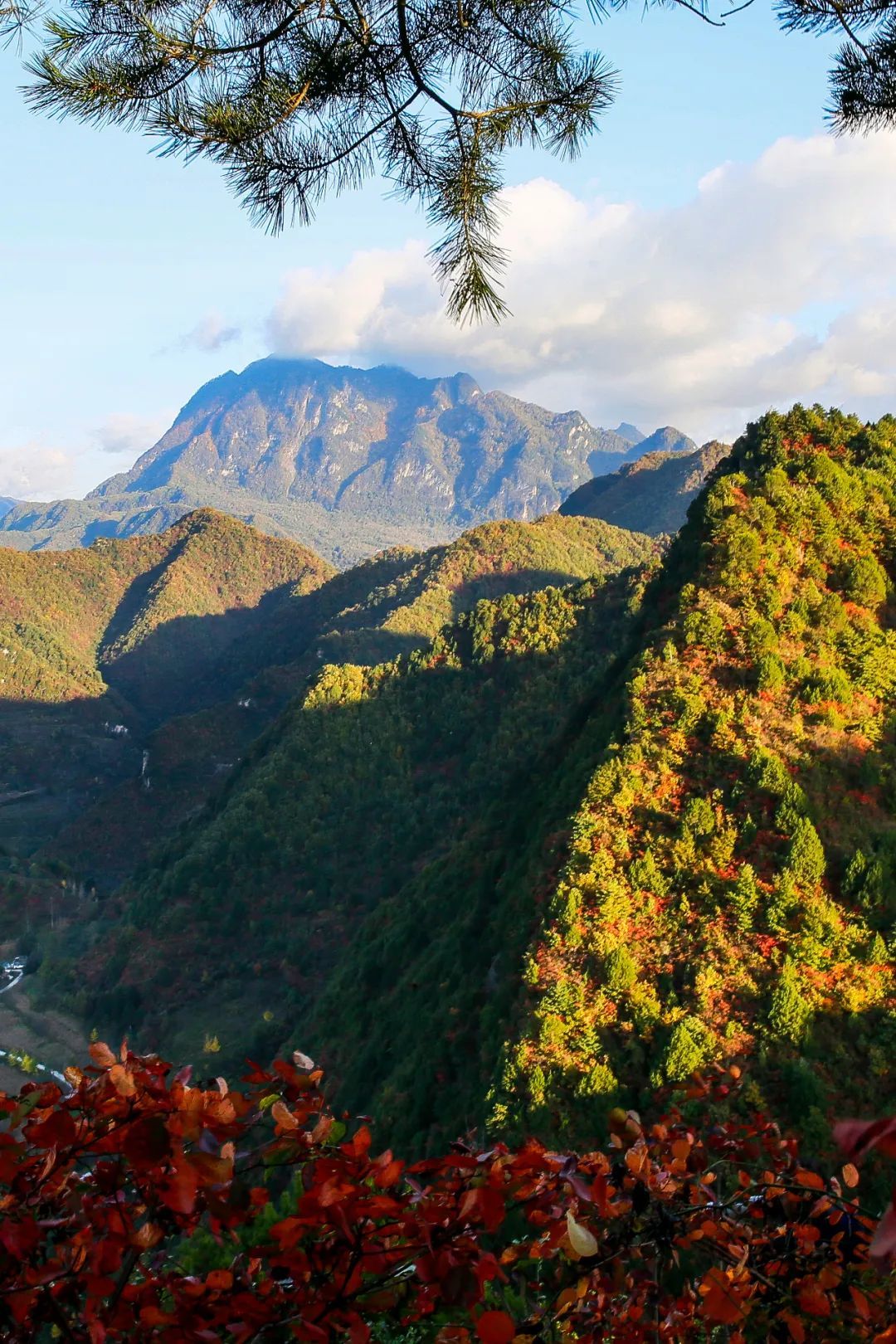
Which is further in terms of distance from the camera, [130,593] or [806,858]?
[130,593]

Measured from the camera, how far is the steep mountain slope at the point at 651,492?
112438 mm

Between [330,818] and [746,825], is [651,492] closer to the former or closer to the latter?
[330,818]

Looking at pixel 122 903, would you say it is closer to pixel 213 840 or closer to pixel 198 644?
pixel 213 840

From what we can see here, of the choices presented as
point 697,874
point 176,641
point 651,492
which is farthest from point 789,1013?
point 176,641

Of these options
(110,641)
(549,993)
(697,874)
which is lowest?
(110,641)

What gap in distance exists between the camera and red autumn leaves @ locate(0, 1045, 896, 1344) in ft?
6.02

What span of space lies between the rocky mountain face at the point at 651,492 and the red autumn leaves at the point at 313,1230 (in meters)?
106

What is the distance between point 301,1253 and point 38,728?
350 feet

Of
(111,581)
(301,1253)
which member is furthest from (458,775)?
(111,581)

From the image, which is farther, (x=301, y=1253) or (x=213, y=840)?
(x=213, y=840)

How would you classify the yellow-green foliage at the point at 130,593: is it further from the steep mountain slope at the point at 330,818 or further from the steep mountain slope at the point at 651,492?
the steep mountain slope at the point at 330,818

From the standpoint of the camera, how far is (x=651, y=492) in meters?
121

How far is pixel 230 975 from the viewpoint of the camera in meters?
44.3

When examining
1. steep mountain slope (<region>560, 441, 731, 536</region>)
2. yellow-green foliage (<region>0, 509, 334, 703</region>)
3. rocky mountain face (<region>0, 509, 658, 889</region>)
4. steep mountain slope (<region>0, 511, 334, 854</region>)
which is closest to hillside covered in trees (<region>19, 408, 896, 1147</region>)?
rocky mountain face (<region>0, 509, 658, 889</region>)
